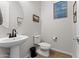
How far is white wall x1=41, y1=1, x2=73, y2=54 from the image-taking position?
288 centimetres

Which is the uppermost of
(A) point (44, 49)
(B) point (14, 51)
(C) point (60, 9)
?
(C) point (60, 9)

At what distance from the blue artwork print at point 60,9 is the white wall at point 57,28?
15 centimetres

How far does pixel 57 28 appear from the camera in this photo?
3197mm

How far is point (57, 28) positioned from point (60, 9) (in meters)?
0.70

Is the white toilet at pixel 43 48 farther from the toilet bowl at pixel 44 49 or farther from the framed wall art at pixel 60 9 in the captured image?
the framed wall art at pixel 60 9

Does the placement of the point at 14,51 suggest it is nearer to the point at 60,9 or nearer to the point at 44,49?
the point at 44,49

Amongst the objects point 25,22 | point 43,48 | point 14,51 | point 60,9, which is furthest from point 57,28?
point 14,51

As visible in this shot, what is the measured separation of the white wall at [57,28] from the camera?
2875mm

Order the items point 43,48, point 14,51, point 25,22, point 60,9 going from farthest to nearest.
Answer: point 60,9, point 43,48, point 25,22, point 14,51

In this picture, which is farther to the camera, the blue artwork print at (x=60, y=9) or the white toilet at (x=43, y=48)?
the blue artwork print at (x=60, y=9)

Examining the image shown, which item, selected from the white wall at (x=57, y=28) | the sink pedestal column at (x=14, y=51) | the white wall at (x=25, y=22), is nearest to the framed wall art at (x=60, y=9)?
the white wall at (x=57, y=28)

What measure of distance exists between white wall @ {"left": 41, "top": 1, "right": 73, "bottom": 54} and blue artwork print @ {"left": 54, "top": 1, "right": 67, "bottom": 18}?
15cm

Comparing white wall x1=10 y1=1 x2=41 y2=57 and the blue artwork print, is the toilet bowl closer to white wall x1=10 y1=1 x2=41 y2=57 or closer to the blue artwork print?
white wall x1=10 y1=1 x2=41 y2=57

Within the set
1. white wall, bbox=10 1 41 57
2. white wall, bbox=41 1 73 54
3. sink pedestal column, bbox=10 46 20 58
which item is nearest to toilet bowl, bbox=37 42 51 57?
white wall, bbox=10 1 41 57
